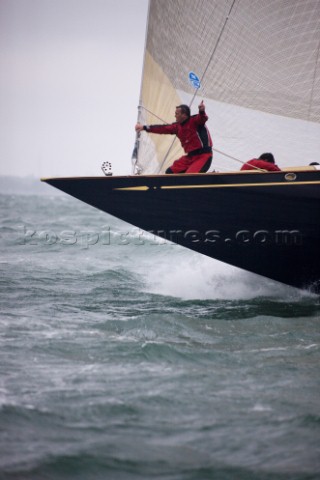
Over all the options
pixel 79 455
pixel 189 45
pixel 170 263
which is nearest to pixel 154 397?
pixel 79 455

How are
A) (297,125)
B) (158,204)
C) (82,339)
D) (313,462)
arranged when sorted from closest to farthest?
(313,462) < (82,339) < (158,204) < (297,125)

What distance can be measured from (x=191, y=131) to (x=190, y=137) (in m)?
0.08

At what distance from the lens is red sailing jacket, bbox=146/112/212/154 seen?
24.5ft

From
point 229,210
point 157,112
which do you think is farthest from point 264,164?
point 157,112

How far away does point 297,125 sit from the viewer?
8125mm

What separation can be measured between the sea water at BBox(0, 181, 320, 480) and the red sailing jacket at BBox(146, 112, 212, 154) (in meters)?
1.85

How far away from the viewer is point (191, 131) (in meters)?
7.51

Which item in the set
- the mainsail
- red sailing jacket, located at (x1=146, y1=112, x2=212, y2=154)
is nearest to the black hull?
red sailing jacket, located at (x1=146, y1=112, x2=212, y2=154)

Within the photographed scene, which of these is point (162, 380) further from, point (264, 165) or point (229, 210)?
point (264, 165)

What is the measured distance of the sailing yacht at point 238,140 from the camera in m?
7.34

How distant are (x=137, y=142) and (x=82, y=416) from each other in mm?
5267

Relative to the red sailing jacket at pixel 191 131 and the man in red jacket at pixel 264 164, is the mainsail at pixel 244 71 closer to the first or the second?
the red sailing jacket at pixel 191 131

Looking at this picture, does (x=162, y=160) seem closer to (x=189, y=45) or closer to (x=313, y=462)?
(x=189, y=45)

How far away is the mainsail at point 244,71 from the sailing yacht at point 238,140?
0.5 inches
